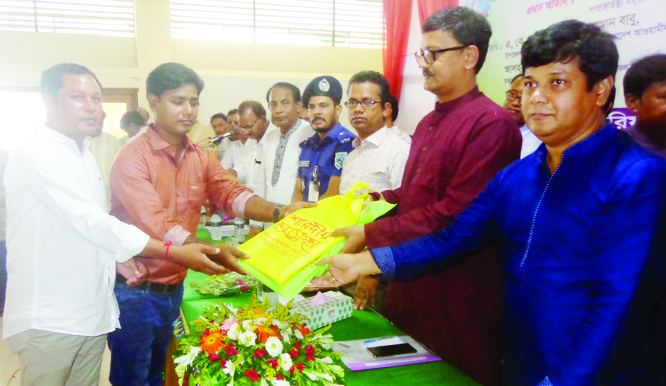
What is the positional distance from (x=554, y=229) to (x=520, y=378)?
0.43m

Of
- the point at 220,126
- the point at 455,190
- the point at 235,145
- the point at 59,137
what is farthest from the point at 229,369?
the point at 220,126

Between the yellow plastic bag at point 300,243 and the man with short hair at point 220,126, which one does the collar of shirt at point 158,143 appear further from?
the man with short hair at point 220,126

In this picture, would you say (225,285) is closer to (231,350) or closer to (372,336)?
(372,336)

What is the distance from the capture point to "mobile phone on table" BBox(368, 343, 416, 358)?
4.80 ft

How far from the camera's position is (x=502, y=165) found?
148cm

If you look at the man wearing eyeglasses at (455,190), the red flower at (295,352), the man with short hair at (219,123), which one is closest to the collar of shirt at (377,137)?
the man wearing eyeglasses at (455,190)

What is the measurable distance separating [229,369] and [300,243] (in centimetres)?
42

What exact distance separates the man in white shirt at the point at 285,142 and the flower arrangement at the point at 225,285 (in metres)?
1.22

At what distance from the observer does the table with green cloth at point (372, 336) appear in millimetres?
1334

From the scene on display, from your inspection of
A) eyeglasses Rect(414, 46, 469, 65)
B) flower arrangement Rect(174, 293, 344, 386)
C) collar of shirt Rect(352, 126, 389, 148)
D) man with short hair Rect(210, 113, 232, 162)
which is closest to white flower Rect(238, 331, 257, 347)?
flower arrangement Rect(174, 293, 344, 386)

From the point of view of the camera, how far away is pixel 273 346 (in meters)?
1.24

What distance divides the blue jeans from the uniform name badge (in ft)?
4.27

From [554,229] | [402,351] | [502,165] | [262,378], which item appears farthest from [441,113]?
[262,378]

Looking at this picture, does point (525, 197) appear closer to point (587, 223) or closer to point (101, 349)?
point (587, 223)
